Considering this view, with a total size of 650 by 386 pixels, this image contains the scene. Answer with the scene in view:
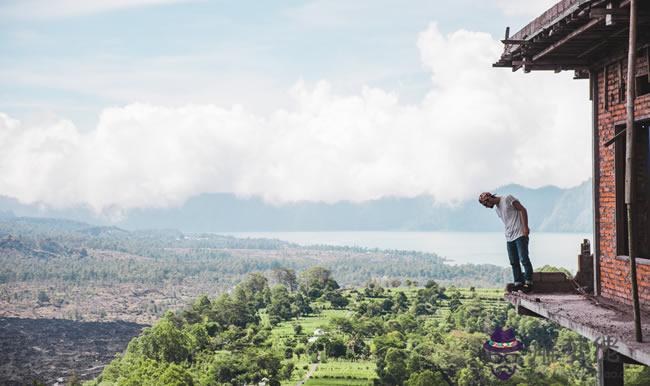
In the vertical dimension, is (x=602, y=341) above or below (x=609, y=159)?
below

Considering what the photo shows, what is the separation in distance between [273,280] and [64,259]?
73.5 metres

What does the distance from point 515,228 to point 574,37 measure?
213 centimetres

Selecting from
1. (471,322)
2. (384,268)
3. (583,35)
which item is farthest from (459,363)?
(384,268)

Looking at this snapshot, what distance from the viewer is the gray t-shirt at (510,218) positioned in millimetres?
7770

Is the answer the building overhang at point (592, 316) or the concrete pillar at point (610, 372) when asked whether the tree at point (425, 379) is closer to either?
the building overhang at point (592, 316)

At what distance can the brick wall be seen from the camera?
6.98m

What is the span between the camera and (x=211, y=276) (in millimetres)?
174000

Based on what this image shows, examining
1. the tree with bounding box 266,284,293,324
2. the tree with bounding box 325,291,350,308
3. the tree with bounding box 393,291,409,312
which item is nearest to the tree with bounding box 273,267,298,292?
the tree with bounding box 325,291,350,308

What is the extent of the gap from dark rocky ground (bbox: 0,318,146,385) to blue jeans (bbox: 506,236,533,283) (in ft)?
294

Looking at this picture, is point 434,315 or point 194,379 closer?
point 194,379

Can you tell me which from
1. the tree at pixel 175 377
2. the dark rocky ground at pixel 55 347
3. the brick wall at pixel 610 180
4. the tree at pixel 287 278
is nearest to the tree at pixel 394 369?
the tree at pixel 175 377

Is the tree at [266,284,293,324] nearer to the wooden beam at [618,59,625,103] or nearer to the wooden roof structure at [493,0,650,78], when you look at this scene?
the wooden roof structure at [493,0,650,78]

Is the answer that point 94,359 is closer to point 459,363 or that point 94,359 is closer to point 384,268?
point 459,363

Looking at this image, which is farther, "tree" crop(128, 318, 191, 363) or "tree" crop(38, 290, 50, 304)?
"tree" crop(38, 290, 50, 304)
